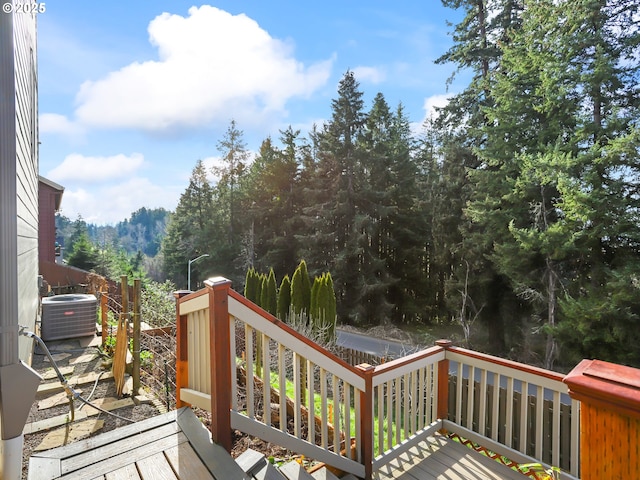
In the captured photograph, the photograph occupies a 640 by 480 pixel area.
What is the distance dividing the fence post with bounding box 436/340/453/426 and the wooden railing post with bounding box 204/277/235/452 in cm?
216

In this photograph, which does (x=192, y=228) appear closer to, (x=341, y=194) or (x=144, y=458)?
(x=341, y=194)

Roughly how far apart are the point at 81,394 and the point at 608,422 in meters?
4.45

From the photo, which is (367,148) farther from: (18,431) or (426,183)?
(18,431)

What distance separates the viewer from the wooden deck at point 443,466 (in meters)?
2.70

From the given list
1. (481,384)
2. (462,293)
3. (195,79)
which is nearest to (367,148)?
(462,293)

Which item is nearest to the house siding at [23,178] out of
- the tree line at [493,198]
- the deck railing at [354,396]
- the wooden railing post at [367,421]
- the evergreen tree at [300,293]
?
the deck railing at [354,396]

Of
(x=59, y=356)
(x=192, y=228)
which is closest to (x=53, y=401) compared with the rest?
(x=59, y=356)

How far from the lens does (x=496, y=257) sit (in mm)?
10758

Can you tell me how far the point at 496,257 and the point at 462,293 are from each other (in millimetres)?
1958

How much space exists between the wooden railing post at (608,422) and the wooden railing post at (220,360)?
1.57 meters

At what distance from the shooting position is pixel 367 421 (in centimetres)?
265

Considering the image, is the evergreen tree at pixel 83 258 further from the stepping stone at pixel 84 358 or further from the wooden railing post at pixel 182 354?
the wooden railing post at pixel 182 354

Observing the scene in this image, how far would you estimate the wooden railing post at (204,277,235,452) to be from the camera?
1.89 meters

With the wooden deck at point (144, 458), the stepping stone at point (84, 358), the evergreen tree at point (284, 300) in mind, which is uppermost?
the wooden deck at point (144, 458)
